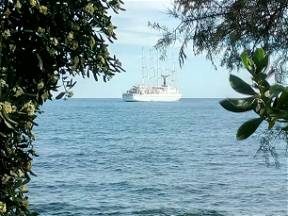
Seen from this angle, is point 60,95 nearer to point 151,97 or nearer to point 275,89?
point 275,89

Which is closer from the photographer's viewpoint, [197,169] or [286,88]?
[286,88]

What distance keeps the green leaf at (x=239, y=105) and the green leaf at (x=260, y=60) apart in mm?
67

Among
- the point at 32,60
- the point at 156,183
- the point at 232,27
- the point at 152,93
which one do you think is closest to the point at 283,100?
the point at 32,60

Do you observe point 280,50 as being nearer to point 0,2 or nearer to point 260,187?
point 0,2

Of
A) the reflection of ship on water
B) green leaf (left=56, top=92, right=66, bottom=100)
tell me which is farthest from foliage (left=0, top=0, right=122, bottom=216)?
the reflection of ship on water

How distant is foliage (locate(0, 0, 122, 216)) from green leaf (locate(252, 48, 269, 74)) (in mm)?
1724

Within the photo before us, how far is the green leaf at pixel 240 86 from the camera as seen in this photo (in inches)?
40.1

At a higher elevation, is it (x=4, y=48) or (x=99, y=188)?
(x=4, y=48)

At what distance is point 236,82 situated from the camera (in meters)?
1.04

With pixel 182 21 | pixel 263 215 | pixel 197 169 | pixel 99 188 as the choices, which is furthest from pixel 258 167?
pixel 182 21

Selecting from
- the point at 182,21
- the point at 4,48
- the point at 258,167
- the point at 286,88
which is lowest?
the point at 258,167

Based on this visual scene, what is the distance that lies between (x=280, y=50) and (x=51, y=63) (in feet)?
10.9

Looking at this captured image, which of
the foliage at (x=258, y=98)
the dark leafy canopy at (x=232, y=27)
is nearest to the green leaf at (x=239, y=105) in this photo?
the foliage at (x=258, y=98)

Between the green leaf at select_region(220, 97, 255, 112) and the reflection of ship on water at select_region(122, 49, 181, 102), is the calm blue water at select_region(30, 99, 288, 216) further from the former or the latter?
the reflection of ship on water at select_region(122, 49, 181, 102)
